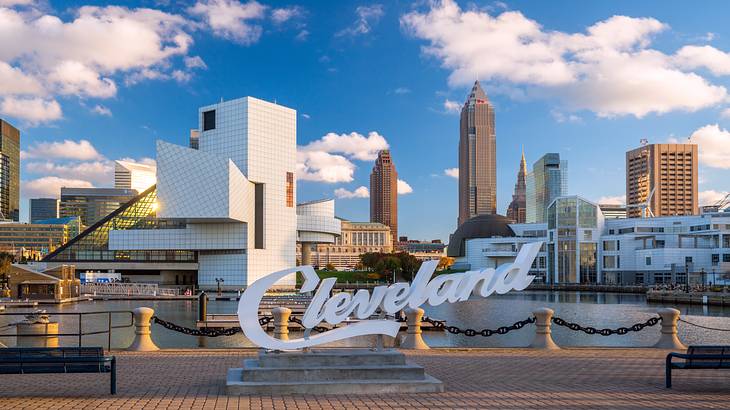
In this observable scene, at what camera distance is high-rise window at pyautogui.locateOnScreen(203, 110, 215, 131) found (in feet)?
307

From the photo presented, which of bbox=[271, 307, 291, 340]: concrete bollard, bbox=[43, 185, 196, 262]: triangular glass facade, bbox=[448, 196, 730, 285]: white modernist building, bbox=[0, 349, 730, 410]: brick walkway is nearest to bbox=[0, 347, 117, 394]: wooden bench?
bbox=[0, 349, 730, 410]: brick walkway

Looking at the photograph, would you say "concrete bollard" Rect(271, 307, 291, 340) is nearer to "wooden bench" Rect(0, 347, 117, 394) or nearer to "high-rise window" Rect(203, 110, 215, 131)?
"wooden bench" Rect(0, 347, 117, 394)

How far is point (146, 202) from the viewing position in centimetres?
10050

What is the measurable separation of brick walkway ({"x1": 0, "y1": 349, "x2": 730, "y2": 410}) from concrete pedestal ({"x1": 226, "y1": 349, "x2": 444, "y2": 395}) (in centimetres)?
34

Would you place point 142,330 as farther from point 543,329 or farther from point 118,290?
point 118,290

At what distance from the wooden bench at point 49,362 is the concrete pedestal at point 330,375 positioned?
2257 mm

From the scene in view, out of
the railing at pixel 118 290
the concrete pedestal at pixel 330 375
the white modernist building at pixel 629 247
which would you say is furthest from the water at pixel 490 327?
the white modernist building at pixel 629 247

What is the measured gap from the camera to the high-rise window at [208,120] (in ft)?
307

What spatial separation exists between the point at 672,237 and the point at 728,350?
4210 inches

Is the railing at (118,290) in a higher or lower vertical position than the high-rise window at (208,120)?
lower

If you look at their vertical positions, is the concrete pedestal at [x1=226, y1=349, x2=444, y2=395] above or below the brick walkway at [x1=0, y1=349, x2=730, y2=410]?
above

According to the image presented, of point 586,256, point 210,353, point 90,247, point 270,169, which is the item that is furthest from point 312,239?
point 210,353

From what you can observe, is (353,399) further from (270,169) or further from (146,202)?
(146,202)

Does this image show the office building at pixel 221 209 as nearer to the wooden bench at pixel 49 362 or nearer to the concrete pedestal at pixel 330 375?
the concrete pedestal at pixel 330 375
